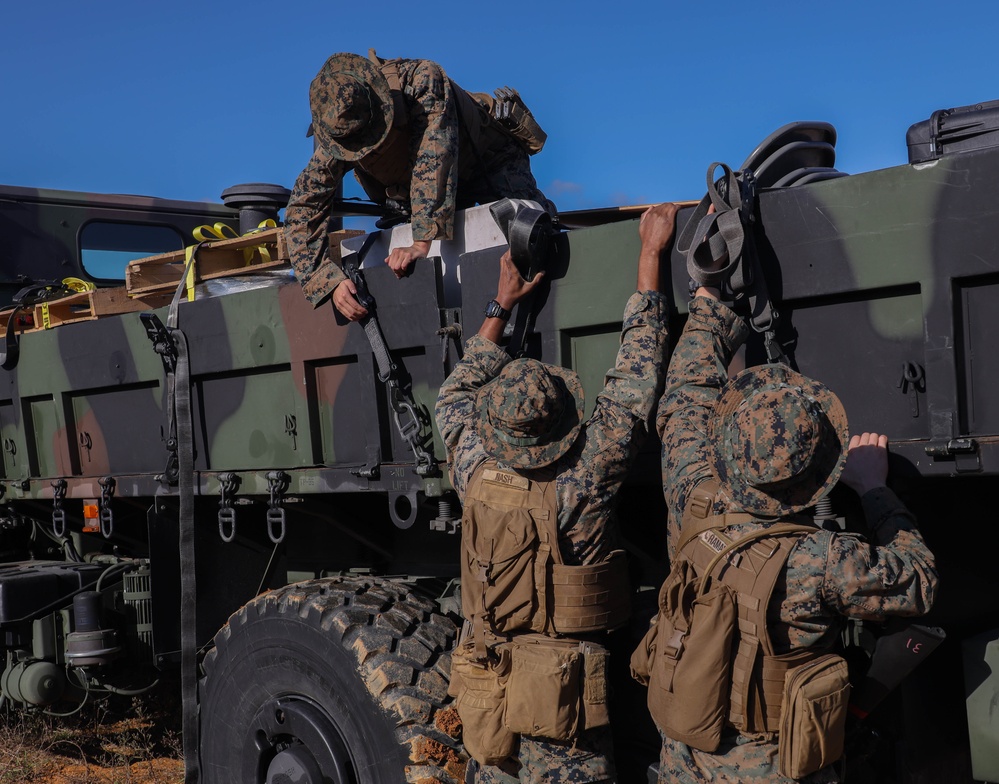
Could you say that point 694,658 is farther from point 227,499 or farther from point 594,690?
point 227,499

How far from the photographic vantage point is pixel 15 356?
5.18 m

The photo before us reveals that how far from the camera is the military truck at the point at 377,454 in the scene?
2.72 m

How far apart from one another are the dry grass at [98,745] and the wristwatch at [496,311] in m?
3.27

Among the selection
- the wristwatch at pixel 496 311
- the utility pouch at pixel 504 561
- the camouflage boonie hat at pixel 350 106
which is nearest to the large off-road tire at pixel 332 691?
the utility pouch at pixel 504 561

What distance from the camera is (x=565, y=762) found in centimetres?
319

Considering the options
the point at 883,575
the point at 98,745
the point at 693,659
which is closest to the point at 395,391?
the point at 693,659

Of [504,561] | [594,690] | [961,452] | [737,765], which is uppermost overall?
[961,452]

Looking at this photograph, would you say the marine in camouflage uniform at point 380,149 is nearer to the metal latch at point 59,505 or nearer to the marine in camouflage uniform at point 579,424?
the marine in camouflage uniform at point 579,424

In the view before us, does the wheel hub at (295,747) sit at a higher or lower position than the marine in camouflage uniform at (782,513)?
lower

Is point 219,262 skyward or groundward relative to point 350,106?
groundward

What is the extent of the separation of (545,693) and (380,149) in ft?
6.78

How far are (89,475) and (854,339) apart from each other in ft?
11.4

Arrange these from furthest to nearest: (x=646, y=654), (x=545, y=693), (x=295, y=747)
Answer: (x=295, y=747) < (x=545, y=693) < (x=646, y=654)

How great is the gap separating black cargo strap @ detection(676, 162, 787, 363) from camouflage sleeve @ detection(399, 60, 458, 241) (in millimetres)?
1115
